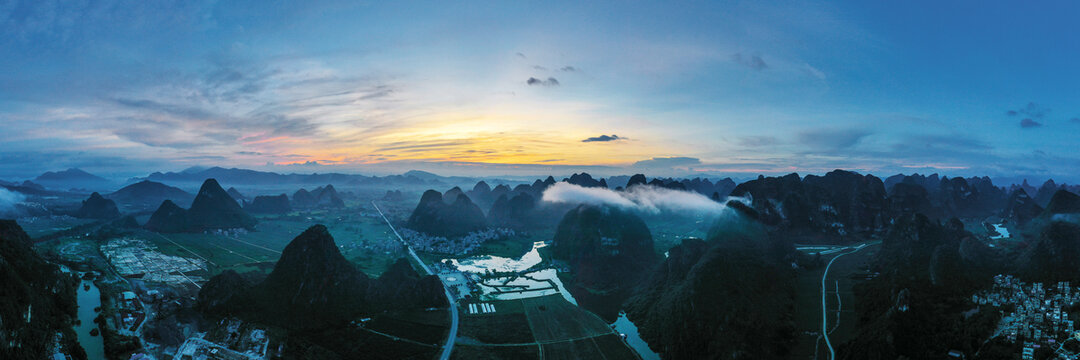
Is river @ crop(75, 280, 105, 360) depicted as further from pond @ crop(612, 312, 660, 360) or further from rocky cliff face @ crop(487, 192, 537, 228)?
rocky cliff face @ crop(487, 192, 537, 228)

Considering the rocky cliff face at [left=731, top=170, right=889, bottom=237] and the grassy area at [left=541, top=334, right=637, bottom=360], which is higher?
the rocky cliff face at [left=731, top=170, right=889, bottom=237]

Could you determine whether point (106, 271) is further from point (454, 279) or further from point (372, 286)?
point (454, 279)

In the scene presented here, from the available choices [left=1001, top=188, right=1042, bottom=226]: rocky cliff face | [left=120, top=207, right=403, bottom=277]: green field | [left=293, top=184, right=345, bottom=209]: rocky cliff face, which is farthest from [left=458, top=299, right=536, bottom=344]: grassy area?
[left=293, top=184, right=345, bottom=209]: rocky cliff face

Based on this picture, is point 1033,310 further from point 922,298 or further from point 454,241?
point 454,241

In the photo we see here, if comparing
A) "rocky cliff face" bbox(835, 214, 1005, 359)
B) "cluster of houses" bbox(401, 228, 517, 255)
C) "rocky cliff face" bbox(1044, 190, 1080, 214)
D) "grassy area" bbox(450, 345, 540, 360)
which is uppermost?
"rocky cliff face" bbox(1044, 190, 1080, 214)

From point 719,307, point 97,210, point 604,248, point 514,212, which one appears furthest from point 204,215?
point 719,307

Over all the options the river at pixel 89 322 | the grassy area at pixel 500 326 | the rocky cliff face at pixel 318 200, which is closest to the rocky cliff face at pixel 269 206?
the rocky cliff face at pixel 318 200

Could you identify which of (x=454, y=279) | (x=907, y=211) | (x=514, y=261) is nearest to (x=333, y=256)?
(x=454, y=279)
